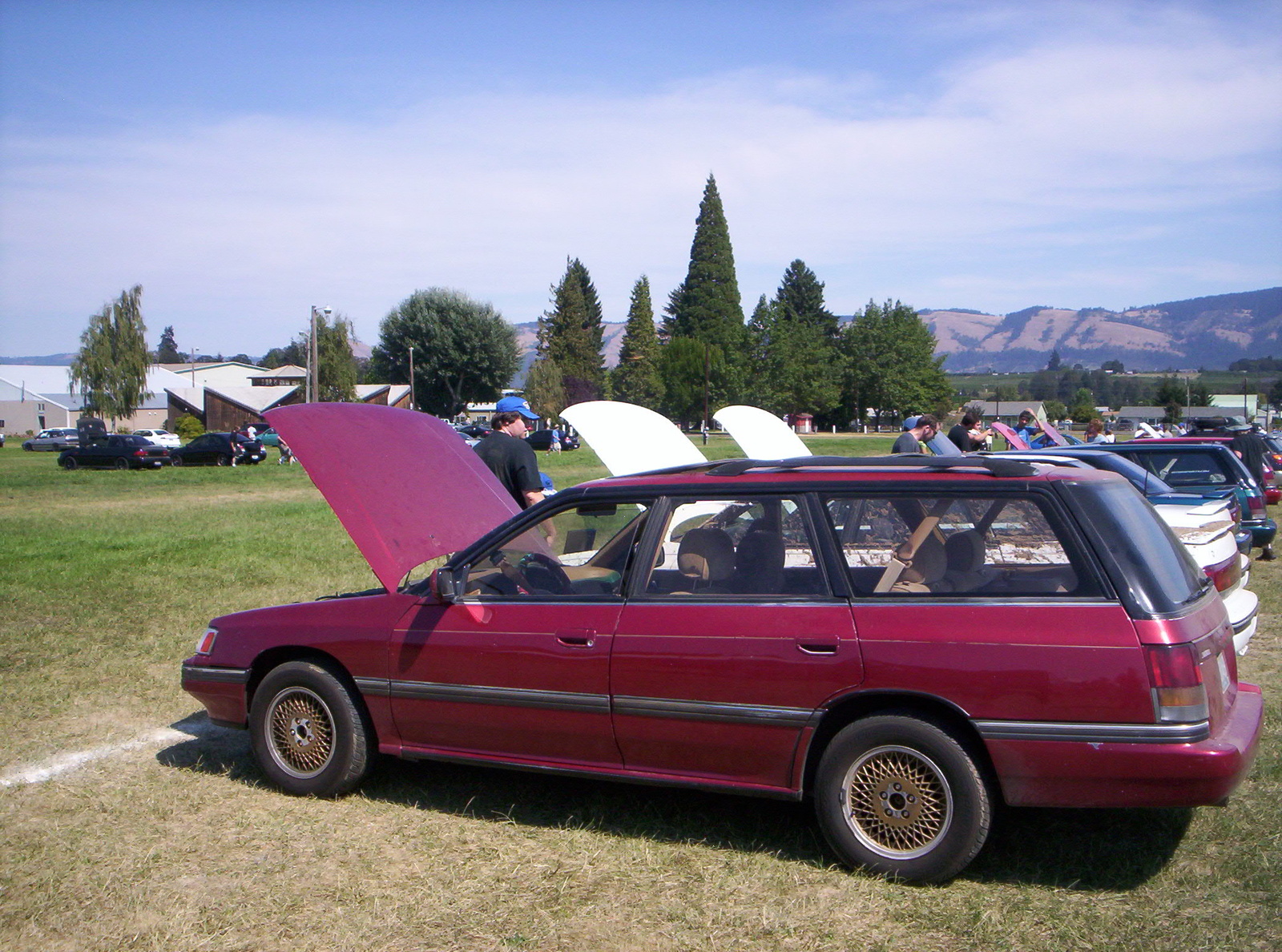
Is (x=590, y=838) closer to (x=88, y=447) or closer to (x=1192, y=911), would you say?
(x=1192, y=911)

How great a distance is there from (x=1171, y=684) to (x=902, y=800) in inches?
41.4

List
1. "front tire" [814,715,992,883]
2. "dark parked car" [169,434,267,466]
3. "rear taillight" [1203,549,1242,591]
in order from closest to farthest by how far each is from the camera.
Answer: "front tire" [814,715,992,883] < "rear taillight" [1203,549,1242,591] < "dark parked car" [169,434,267,466]

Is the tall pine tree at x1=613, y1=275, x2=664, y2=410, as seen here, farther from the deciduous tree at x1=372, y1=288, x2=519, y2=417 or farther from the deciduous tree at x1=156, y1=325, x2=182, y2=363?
the deciduous tree at x1=156, y1=325, x2=182, y2=363

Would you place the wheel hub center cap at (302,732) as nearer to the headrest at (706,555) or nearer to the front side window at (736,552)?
the front side window at (736,552)

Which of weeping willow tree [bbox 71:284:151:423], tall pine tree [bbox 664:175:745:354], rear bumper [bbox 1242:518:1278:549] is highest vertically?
tall pine tree [bbox 664:175:745:354]

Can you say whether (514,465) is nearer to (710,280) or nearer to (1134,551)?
(1134,551)

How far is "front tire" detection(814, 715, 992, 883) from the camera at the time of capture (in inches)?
154

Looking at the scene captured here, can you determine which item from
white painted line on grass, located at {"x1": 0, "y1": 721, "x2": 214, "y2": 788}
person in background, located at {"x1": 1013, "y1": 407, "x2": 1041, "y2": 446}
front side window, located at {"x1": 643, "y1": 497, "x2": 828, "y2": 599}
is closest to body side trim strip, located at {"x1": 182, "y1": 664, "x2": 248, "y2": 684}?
white painted line on grass, located at {"x1": 0, "y1": 721, "x2": 214, "y2": 788}

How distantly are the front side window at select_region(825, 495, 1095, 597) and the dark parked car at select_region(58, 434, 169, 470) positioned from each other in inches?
1598

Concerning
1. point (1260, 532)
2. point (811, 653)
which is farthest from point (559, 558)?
point (1260, 532)

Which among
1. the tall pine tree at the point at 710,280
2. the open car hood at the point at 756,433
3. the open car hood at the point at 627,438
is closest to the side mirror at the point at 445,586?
the open car hood at the point at 627,438

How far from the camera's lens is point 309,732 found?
203 inches

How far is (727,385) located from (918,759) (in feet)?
247

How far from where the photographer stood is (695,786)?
14.5 feet
